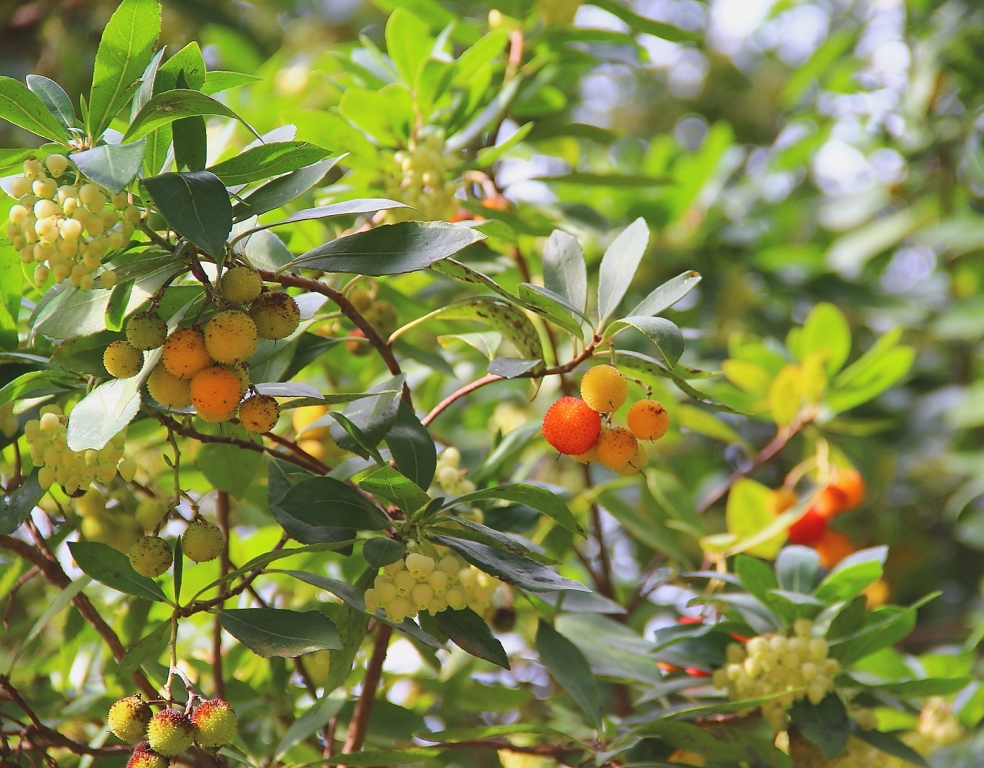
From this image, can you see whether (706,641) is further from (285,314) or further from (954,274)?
(954,274)

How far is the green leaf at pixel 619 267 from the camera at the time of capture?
983 millimetres

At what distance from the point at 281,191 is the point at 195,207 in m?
0.13

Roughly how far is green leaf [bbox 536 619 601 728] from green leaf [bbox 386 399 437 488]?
36cm

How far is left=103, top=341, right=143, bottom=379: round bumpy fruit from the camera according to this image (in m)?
0.82

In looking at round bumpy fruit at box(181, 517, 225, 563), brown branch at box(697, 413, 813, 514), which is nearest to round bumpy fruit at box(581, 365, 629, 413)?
round bumpy fruit at box(181, 517, 225, 563)

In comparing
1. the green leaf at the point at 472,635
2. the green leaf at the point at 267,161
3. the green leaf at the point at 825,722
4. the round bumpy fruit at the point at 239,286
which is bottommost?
the green leaf at the point at 825,722

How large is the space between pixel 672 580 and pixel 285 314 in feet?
2.83

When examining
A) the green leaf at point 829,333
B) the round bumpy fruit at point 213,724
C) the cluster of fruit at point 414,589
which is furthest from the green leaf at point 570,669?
the green leaf at point 829,333

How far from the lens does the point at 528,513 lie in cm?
121

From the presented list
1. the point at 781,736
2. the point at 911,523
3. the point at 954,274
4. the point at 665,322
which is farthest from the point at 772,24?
the point at 665,322

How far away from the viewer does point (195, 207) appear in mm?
746

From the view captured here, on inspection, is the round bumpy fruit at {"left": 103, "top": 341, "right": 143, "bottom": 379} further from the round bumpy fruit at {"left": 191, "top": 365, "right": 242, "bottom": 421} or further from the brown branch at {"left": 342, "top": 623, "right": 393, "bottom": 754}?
the brown branch at {"left": 342, "top": 623, "right": 393, "bottom": 754}

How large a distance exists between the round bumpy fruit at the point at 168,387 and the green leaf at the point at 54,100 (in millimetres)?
230

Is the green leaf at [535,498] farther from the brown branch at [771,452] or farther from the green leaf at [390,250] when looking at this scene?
the brown branch at [771,452]
